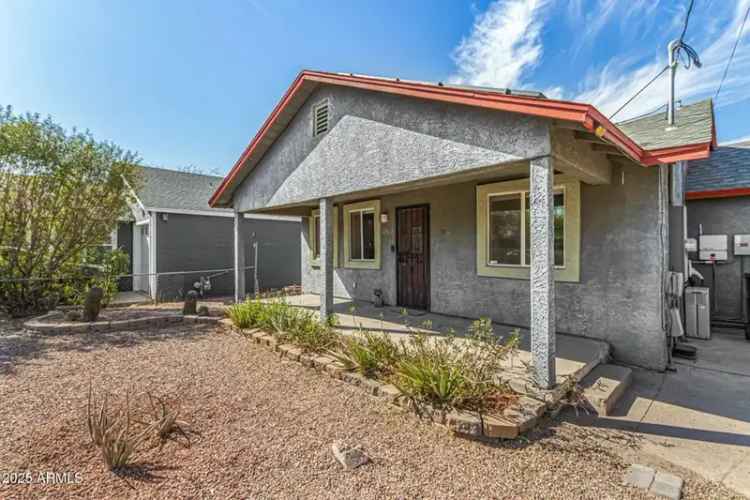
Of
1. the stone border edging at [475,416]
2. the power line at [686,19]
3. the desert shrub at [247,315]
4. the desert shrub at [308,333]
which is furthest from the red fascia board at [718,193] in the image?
the desert shrub at [247,315]

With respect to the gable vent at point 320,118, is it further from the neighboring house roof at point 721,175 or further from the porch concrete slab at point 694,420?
the neighboring house roof at point 721,175

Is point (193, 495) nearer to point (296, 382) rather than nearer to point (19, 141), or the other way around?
point (296, 382)

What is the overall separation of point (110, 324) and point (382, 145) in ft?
23.5

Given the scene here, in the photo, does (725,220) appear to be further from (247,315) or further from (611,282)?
(247,315)

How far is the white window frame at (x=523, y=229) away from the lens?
18.7 feet

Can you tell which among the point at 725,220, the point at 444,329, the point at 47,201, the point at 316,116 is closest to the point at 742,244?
the point at 725,220

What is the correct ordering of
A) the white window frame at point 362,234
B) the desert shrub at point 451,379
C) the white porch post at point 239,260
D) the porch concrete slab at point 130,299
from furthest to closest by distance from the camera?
the porch concrete slab at point 130,299 → the white porch post at point 239,260 → the white window frame at point 362,234 → the desert shrub at point 451,379

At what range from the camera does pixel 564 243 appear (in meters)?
5.84

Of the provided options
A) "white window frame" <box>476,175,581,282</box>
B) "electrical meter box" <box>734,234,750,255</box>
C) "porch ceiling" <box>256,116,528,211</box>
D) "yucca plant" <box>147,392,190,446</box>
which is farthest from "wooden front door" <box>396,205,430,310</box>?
"electrical meter box" <box>734,234,750,255</box>

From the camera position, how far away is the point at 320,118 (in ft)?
22.8

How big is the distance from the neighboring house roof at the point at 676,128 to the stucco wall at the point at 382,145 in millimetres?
2500

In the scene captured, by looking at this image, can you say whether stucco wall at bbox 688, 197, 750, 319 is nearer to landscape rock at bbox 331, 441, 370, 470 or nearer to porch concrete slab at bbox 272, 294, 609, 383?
porch concrete slab at bbox 272, 294, 609, 383

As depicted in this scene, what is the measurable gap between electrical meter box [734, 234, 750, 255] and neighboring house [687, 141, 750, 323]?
75mm

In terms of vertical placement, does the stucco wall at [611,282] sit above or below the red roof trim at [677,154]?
below
